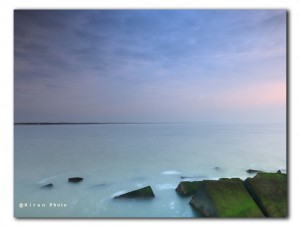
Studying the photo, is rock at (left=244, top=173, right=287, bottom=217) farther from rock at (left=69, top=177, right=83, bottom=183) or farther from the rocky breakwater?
rock at (left=69, top=177, right=83, bottom=183)

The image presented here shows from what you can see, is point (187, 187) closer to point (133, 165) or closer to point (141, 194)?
point (141, 194)

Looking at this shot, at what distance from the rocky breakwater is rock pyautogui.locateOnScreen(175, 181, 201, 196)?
154mm

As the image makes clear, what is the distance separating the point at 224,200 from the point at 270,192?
26.5 inches

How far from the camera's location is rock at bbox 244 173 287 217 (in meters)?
3.55

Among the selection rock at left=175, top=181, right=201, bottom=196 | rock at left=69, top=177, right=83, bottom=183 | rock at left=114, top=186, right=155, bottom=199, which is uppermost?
rock at left=69, top=177, right=83, bottom=183

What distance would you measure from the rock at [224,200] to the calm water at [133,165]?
0.66ft

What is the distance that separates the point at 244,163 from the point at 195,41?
223 centimetres

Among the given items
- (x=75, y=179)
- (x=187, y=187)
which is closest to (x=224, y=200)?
(x=187, y=187)

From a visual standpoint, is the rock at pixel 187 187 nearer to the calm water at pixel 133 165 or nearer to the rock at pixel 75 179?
the calm water at pixel 133 165

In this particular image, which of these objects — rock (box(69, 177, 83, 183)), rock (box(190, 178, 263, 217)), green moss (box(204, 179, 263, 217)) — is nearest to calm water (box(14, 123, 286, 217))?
rock (box(69, 177, 83, 183))

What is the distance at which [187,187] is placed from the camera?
4074 millimetres

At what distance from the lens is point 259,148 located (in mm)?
4539

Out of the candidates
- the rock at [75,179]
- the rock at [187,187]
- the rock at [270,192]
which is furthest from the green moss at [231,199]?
the rock at [75,179]

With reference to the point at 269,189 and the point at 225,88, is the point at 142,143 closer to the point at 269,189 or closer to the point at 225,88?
the point at 225,88
